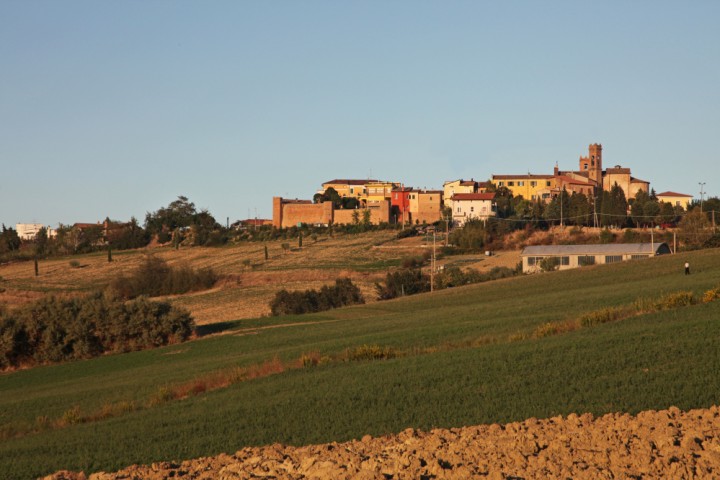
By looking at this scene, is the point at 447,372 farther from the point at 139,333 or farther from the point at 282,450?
the point at 139,333

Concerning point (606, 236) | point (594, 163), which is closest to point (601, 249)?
point (606, 236)

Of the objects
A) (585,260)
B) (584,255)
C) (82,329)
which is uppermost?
(584,255)

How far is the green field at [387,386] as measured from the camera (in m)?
18.0

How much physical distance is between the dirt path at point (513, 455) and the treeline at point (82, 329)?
3491 cm

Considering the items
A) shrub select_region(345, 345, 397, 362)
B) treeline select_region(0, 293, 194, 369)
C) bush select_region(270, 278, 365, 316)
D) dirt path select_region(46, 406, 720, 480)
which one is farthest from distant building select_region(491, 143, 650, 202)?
dirt path select_region(46, 406, 720, 480)

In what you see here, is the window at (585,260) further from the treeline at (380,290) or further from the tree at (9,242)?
A: the tree at (9,242)

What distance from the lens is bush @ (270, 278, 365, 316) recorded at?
214 feet

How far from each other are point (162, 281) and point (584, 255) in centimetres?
3971

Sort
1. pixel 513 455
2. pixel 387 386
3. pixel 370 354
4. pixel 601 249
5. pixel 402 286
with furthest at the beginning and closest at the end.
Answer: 1. pixel 601 249
2. pixel 402 286
3. pixel 370 354
4. pixel 387 386
5. pixel 513 455

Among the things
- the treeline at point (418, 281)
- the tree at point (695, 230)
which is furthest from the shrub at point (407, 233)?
the treeline at point (418, 281)

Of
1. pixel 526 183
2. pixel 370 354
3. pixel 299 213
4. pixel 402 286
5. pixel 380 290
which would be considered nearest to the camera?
pixel 370 354

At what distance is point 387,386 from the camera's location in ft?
73.4

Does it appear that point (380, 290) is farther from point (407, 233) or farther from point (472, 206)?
point (472, 206)

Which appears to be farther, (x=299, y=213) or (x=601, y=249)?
(x=299, y=213)
